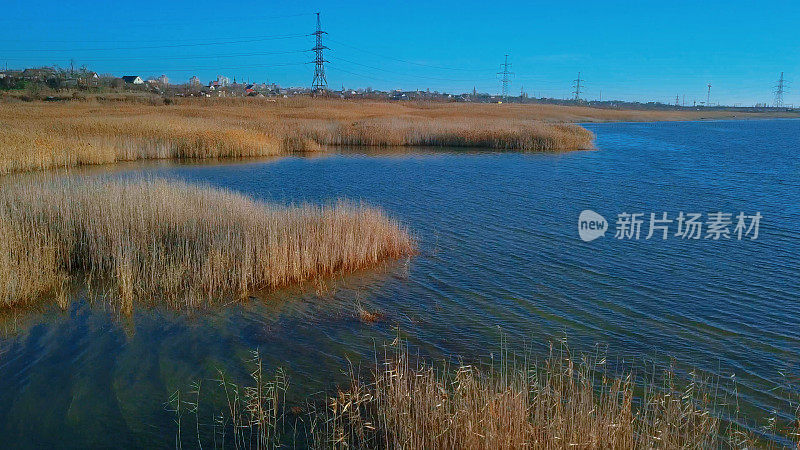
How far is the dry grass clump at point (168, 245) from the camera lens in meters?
7.97

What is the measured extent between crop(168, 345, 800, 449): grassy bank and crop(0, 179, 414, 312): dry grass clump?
9.41 ft

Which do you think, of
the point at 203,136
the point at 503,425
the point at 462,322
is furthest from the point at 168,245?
the point at 203,136

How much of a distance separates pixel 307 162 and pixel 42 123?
11.7 metres

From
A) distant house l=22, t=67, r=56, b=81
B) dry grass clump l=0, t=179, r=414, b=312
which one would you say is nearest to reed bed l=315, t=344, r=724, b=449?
dry grass clump l=0, t=179, r=414, b=312

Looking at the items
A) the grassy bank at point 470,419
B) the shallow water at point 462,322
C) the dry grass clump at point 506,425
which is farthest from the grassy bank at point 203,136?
the dry grass clump at point 506,425

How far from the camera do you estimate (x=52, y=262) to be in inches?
329

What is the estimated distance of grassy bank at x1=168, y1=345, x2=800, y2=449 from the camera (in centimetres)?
416

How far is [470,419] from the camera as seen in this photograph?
420 cm

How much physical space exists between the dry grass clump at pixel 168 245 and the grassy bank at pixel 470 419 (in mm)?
2868

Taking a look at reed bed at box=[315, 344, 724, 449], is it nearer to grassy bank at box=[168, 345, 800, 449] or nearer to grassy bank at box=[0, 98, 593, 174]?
grassy bank at box=[168, 345, 800, 449]

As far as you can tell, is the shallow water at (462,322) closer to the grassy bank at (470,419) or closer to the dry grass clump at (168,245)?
the grassy bank at (470,419)

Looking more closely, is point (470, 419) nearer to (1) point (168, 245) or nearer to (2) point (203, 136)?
(1) point (168, 245)

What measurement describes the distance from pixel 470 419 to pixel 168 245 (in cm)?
641

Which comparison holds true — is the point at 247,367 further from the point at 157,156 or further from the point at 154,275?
the point at 157,156
